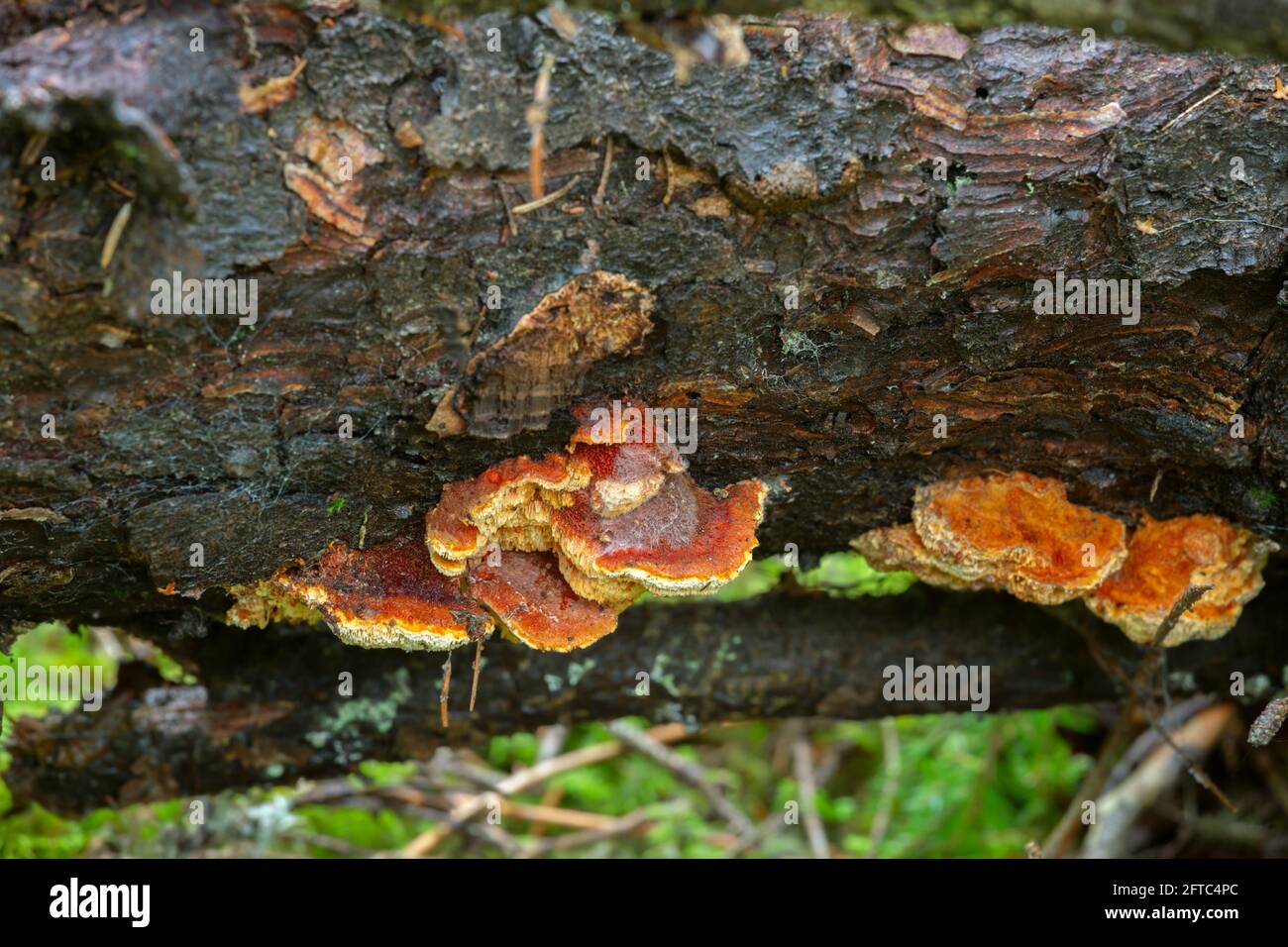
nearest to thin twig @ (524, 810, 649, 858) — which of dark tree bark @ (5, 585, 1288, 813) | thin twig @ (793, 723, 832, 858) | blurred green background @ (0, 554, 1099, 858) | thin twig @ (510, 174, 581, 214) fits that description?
blurred green background @ (0, 554, 1099, 858)

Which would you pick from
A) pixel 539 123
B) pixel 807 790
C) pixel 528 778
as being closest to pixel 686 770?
A: pixel 807 790

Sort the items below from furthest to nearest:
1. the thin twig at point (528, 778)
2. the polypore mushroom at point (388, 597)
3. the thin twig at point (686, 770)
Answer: the thin twig at point (686, 770) < the thin twig at point (528, 778) < the polypore mushroom at point (388, 597)

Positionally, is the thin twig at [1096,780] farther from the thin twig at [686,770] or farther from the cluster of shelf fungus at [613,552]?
the thin twig at [686,770]

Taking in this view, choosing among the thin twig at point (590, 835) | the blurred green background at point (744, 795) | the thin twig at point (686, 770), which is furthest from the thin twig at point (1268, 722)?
the thin twig at point (590, 835)

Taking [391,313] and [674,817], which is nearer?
[391,313]

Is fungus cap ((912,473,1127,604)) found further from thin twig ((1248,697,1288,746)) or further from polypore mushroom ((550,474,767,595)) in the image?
polypore mushroom ((550,474,767,595))

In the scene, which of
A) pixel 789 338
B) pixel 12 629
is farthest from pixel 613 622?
pixel 12 629
